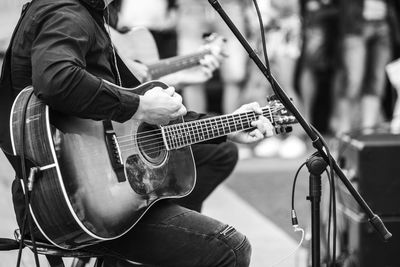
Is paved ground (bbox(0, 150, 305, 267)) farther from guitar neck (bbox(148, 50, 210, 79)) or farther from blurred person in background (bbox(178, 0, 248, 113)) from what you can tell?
guitar neck (bbox(148, 50, 210, 79))

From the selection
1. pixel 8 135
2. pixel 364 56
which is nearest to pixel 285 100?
pixel 8 135

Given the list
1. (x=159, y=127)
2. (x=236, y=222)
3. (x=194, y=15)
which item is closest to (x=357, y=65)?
(x=194, y=15)

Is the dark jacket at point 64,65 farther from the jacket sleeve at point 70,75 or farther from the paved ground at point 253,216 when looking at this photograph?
the paved ground at point 253,216

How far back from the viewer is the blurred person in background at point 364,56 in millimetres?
8141

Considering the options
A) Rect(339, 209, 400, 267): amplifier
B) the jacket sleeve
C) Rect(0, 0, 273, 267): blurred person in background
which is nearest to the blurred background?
Rect(339, 209, 400, 267): amplifier

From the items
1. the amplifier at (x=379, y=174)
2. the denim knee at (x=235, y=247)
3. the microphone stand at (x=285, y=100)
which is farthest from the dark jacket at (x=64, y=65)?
the amplifier at (x=379, y=174)

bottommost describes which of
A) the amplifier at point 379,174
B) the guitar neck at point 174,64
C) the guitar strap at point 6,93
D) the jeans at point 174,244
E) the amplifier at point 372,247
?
the amplifier at point 372,247

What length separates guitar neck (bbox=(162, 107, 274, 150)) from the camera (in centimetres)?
303

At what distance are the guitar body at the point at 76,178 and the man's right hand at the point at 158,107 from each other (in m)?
0.11

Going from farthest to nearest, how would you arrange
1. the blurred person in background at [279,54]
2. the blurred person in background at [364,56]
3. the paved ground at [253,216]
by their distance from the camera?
the blurred person in background at [364,56], the blurred person in background at [279,54], the paved ground at [253,216]

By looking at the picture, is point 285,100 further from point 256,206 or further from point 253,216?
point 256,206

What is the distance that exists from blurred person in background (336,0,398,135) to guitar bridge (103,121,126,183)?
578 cm

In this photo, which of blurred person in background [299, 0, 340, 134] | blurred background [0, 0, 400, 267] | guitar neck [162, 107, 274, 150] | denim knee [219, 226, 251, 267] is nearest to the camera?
denim knee [219, 226, 251, 267]

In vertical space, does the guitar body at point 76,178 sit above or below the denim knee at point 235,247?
above
